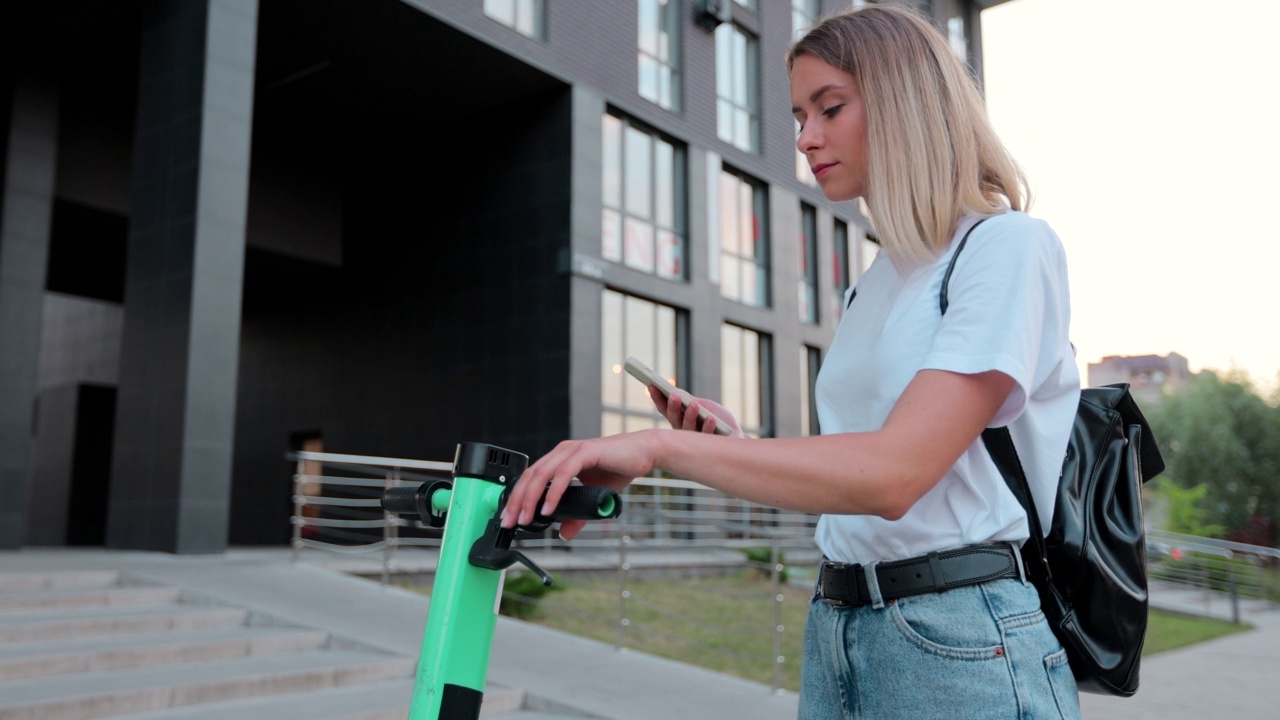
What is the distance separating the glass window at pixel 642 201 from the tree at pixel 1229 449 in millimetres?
22319

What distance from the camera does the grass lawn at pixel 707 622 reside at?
8.30 metres

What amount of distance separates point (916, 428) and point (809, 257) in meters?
21.8

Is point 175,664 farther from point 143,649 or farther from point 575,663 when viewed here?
point 575,663

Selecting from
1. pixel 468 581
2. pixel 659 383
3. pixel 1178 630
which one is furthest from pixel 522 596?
pixel 468 581

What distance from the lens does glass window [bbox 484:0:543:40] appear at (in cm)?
1524

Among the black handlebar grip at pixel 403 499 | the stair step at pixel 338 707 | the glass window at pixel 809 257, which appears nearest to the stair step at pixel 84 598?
the stair step at pixel 338 707

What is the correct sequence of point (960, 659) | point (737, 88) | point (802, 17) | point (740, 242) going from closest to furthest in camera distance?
point (960, 659), point (740, 242), point (737, 88), point (802, 17)

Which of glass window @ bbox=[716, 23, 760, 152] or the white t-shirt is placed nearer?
the white t-shirt

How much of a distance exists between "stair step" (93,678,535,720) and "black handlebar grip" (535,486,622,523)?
4.32 m

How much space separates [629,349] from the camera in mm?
17422

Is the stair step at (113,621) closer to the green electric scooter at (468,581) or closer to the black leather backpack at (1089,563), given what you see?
the green electric scooter at (468,581)

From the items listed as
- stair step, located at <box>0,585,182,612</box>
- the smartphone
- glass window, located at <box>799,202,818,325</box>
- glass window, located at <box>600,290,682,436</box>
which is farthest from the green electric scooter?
glass window, located at <box>799,202,818,325</box>

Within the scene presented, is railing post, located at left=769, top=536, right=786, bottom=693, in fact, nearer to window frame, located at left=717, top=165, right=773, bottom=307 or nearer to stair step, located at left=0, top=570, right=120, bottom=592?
stair step, located at left=0, top=570, right=120, bottom=592

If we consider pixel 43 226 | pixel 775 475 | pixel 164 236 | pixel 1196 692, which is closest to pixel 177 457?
pixel 164 236
